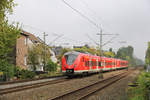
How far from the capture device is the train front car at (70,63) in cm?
2072

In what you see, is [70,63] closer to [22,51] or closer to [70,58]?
[70,58]

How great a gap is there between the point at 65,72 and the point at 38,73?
879 cm

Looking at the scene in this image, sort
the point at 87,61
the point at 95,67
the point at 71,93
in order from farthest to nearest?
the point at 95,67, the point at 87,61, the point at 71,93

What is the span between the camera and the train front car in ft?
68.0

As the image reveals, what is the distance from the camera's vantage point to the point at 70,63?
2100 centimetres

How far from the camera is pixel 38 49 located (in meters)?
29.3

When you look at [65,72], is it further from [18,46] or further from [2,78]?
[18,46]

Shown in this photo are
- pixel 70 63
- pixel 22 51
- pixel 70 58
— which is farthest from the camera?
pixel 22 51

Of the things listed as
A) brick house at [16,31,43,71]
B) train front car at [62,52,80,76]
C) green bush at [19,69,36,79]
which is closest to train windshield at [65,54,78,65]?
train front car at [62,52,80,76]

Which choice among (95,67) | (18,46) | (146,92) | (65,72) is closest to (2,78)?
(65,72)

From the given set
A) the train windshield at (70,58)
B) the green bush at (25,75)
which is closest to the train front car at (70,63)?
the train windshield at (70,58)

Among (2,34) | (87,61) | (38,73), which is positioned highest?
(2,34)

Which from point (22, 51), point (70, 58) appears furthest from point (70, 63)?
point (22, 51)

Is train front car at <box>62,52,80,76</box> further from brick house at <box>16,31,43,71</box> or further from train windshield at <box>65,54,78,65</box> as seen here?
brick house at <box>16,31,43,71</box>
